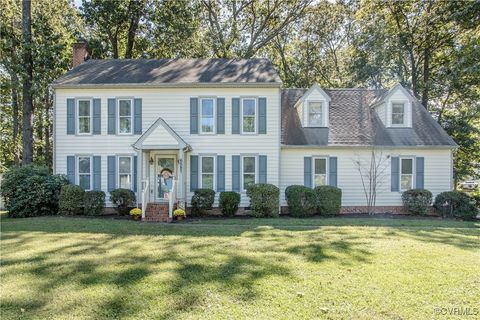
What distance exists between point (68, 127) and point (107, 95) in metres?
2.42

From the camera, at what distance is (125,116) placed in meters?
15.4

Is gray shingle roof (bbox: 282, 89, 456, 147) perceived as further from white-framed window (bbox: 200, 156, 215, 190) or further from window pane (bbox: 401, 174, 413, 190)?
white-framed window (bbox: 200, 156, 215, 190)

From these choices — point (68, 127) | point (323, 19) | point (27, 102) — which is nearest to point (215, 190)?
point (68, 127)

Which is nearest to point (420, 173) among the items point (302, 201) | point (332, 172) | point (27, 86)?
point (332, 172)

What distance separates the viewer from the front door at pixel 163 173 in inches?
605

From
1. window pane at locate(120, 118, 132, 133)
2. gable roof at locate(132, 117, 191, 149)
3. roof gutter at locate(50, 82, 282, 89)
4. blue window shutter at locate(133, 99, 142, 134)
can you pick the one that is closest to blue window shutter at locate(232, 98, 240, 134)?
roof gutter at locate(50, 82, 282, 89)

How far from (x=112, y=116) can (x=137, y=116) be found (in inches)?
47.5

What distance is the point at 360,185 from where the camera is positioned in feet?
51.7

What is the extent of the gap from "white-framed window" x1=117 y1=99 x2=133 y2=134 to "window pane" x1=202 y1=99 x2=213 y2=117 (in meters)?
3.48

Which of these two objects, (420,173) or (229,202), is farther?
(420,173)

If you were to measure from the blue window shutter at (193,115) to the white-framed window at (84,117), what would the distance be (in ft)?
16.0

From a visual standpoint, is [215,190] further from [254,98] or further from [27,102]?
[27,102]

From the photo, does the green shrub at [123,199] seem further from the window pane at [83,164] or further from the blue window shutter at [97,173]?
the window pane at [83,164]

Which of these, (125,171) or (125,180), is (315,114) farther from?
(125,180)
